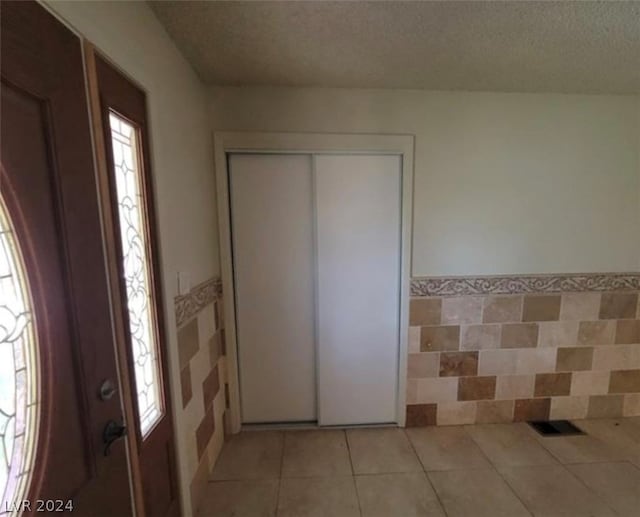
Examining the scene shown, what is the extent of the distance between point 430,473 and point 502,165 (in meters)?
1.93

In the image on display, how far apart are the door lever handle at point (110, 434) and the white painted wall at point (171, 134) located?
39cm

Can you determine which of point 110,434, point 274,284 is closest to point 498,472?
point 274,284

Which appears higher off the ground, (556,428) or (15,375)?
(15,375)

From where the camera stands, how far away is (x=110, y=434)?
0.91m

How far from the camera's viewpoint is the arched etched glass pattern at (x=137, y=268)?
3.56 ft

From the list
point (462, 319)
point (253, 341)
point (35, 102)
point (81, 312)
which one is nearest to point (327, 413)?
point (253, 341)

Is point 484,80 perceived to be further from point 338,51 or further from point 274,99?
point 274,99

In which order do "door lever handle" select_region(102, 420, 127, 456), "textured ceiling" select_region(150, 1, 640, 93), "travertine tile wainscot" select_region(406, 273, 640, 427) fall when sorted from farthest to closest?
"travertine tile wainscot" select_region(406, 273, 640, 427) → "textured ceiling" select_region(150, 1, 640, 93) → "door lever handle" select_region(102, 420, 127, 456)

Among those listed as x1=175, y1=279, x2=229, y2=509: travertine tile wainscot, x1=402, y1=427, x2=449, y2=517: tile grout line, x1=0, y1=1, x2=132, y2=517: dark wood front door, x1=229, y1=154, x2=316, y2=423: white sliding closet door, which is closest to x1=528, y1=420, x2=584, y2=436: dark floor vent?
x1=402, y1=427, x2=449, y2=517: tile grout line

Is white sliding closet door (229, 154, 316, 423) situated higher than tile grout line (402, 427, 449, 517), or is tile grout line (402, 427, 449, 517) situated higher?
white sliding closet door (229, 154, 316, 423)

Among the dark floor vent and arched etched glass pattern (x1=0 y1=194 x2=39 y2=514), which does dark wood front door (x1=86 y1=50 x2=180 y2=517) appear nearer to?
arched etched glass pattern (x1=0 y1=194 x2=39 y2=514)

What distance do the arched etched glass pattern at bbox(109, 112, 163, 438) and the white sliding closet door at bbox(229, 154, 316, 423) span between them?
825mm

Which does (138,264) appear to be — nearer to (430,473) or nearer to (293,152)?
(293,152)

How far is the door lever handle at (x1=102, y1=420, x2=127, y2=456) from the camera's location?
894 mm
